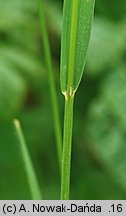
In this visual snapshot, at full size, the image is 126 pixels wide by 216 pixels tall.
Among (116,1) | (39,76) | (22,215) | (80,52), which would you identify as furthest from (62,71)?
(116,1)

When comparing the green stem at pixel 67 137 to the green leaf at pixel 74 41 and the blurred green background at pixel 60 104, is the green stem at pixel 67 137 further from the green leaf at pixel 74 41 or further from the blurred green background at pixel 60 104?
the blurred green background at pixel 60 104

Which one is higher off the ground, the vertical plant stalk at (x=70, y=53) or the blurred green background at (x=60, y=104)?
the vertical plant stalk at (x=70, y=53)

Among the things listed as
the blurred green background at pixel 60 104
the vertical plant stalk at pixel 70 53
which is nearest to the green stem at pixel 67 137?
the vertical plant stalk at pixel 70 53

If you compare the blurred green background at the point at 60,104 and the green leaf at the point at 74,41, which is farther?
the blurred green background at the point at 60,104

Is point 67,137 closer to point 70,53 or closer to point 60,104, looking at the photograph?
point 70,53

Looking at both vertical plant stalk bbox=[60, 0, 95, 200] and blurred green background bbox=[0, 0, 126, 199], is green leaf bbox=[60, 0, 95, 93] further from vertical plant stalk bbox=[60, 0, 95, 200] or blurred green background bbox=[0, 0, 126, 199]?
blurred green background bbox=[0, 0, 126, 199]
